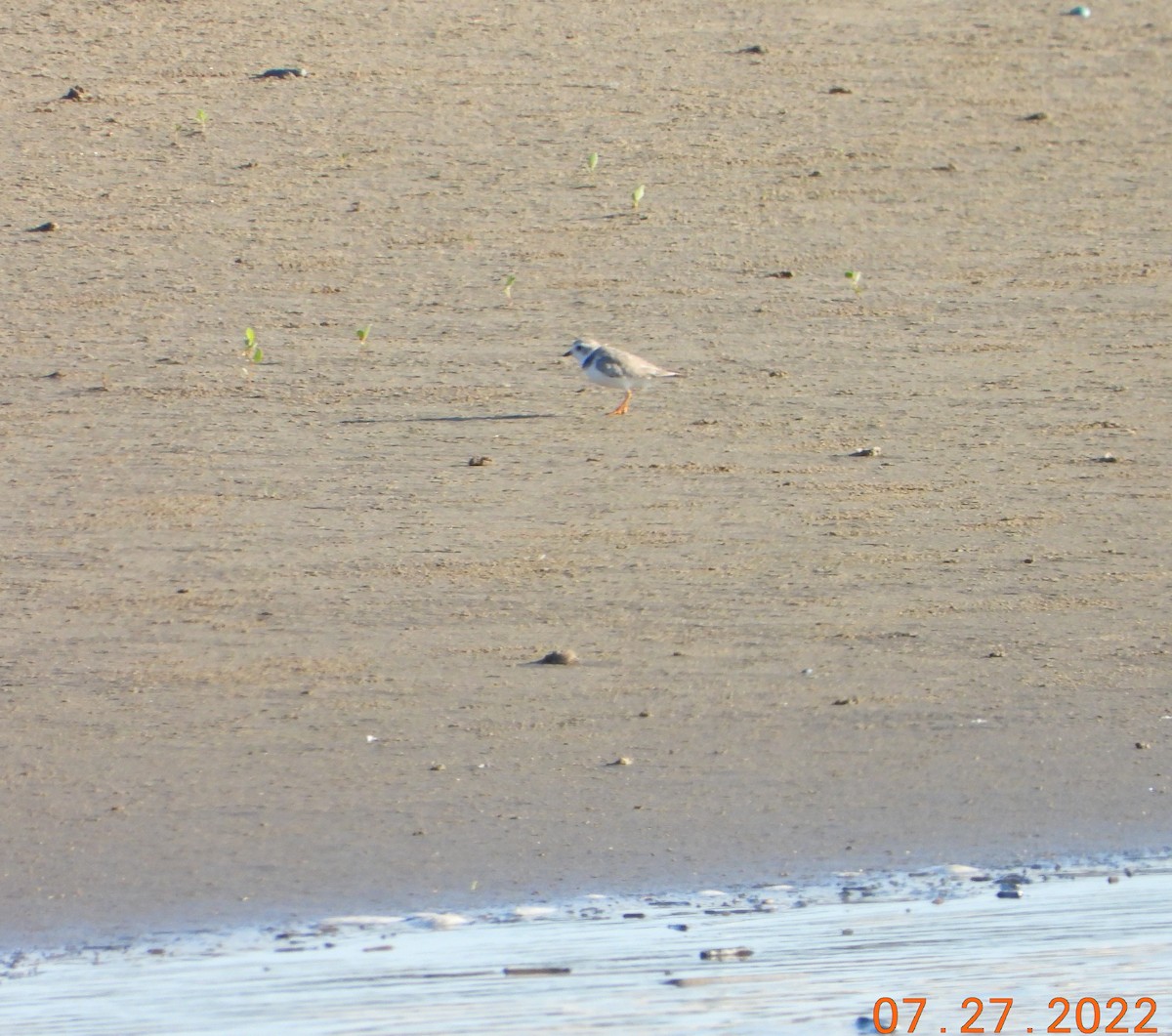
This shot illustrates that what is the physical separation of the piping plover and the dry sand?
213 millimetres

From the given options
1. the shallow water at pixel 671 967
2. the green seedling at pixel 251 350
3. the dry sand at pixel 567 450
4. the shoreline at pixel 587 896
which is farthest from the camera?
the green seedling at pixel 251 350

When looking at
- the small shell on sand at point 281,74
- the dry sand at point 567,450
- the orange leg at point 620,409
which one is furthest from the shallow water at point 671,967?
the small shell on sand at point 281,74

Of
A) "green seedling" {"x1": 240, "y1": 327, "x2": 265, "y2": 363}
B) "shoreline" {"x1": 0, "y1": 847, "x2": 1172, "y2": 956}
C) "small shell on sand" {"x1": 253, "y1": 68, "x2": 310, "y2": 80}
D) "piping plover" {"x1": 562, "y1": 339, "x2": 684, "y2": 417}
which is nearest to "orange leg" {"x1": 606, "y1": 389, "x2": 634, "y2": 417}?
"piping plover" {"x1": 562, "y1": 339, "x2": 684, "y2": 417}

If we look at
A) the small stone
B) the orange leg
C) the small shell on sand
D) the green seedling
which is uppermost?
the small shell on sand

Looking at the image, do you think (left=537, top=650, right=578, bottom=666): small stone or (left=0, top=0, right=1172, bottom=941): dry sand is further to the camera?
(left=537, top=650, right=578, bottom=666): small stone

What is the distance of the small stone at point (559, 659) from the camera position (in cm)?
696

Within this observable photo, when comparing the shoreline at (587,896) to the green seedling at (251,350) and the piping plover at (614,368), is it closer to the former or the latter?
the piping plover at (614,368)

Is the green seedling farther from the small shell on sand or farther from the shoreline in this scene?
the shoreline

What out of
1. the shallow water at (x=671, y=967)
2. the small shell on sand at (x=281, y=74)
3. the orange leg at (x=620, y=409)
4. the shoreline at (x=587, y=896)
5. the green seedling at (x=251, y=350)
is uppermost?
the small shell on sand at (x=281, y=74)

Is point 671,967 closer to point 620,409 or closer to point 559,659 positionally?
point 559,659

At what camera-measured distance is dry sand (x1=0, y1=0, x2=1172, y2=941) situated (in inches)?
239

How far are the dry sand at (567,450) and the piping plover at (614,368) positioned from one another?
0.21 meters

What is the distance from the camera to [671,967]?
5273mm

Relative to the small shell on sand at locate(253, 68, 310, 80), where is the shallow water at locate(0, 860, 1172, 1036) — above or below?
below
